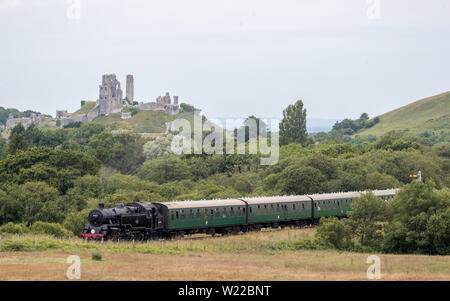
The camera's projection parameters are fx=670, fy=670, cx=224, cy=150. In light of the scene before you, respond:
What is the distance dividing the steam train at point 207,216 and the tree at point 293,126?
8018 centimetres

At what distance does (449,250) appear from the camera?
4547 cm

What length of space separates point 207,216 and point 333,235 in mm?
9991

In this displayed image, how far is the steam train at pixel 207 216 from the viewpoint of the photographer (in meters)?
45.3

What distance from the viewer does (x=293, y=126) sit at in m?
148

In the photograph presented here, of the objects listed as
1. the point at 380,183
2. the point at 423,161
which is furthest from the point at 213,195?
the point at 423,161

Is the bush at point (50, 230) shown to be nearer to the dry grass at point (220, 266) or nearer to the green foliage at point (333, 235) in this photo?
the dry grass at point (220, 266)

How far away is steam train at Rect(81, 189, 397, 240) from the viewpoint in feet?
149

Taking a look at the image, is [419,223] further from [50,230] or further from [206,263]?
[50,230]

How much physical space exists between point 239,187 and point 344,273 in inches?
2766

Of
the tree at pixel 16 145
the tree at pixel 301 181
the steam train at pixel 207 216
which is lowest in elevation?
the steam train at pixel 207 216

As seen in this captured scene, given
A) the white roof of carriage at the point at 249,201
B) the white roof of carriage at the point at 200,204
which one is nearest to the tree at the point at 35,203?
the white roof of carriage at the point at 200,204

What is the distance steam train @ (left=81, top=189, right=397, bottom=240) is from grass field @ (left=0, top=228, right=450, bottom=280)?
218cm
